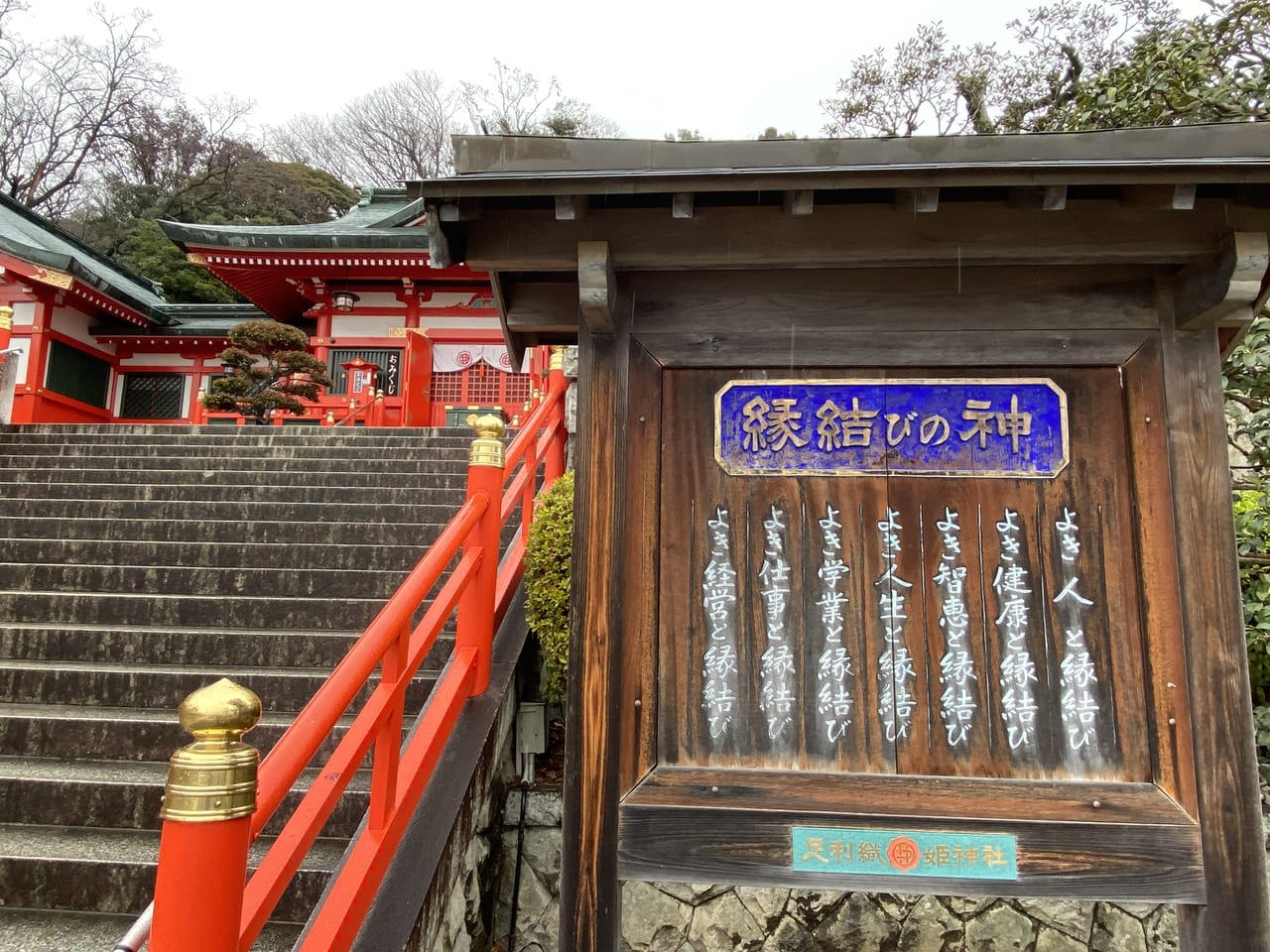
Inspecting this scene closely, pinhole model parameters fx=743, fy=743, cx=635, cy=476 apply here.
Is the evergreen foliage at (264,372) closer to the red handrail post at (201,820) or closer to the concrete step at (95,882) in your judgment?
the concrete step at (95,882)

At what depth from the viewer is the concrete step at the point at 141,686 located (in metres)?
3.76

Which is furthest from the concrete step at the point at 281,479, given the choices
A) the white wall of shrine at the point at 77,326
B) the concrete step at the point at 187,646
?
the white wall of shrine at the point at 77,326

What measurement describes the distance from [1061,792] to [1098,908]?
2.72 m

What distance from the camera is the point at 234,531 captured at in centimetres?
566

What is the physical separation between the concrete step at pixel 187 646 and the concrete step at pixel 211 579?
1.71 ft

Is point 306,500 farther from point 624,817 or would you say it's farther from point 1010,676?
point 1010,676

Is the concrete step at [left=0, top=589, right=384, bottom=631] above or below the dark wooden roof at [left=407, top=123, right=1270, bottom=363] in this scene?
below

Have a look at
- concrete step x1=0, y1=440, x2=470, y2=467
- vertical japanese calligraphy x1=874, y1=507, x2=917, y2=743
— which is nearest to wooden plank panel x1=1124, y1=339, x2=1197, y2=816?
vertical japanese calligraphy x1=874, y1=507, x2=917, y2=743

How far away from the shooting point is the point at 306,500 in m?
6.45

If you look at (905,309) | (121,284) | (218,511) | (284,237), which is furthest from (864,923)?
(121,284)

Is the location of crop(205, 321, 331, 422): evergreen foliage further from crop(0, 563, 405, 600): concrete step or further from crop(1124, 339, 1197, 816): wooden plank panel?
crop(1124, 339, 1197, 816): wooden plank panel

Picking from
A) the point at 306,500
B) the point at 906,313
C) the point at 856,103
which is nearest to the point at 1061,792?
the point at 906,313

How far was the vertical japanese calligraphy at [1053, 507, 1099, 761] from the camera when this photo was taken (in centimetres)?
240

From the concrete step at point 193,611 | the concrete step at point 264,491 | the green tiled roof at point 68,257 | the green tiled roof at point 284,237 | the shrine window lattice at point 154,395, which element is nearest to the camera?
the concrete step at point 193,611
